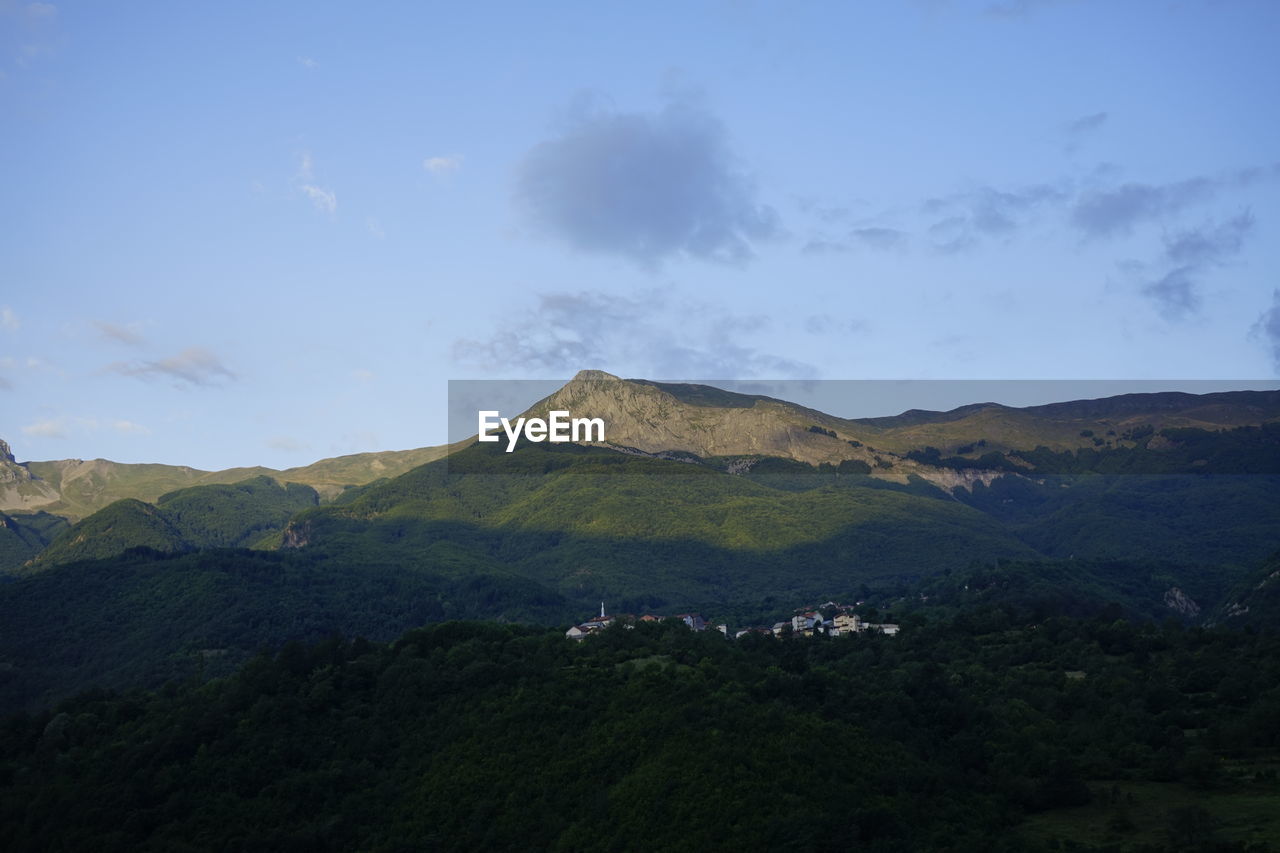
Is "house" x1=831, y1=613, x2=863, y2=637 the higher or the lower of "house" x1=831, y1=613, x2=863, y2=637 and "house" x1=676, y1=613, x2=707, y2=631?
the higher

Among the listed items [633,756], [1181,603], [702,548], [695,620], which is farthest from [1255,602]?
[702,548]

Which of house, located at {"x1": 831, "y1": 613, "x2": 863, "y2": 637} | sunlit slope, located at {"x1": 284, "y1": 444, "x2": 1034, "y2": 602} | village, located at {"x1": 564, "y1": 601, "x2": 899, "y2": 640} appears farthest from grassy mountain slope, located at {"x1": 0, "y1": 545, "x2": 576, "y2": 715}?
house, located at {"x1": 831, "y1": 613, "x2": 863, "y2": 637}

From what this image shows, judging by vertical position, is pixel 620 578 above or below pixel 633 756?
below

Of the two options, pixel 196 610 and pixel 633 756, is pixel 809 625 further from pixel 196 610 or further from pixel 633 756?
pixel 196 610

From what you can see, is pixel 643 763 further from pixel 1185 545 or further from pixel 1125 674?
Answer: pixel 1185 545

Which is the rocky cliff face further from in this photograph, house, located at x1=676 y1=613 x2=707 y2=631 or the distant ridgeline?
house, located at x1=676 y1=613 x2=707 y2=631

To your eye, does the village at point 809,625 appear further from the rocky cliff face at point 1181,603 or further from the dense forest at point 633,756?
the rocky cliff face at point 1181,603
